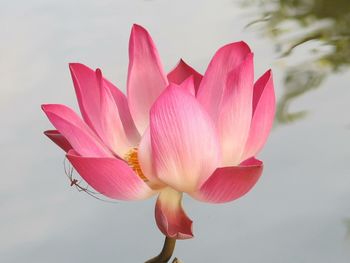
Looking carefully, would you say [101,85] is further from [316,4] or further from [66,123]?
[316,4]

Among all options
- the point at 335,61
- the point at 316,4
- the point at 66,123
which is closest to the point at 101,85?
the point at 66,123

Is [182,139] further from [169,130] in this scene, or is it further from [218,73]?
[218,73]

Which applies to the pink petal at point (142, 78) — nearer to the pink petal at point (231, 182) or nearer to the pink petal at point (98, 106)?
the pink petal at point (98, 106)

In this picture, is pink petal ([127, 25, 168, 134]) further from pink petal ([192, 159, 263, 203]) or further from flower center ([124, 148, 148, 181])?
pink petal ([192, 159, 263, 203])

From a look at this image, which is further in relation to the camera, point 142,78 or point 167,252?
point 142,78

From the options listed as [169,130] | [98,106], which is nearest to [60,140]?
[98,106]

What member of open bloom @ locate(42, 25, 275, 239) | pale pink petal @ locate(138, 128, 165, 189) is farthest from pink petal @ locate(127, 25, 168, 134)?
pale pink petal @ locate(138, 128, 165, 189)

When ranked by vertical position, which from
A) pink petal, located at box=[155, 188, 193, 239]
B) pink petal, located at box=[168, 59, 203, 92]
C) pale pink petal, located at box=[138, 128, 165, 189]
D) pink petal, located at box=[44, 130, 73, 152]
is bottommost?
pink petal, located at box=[155, 188, 193, 239]
